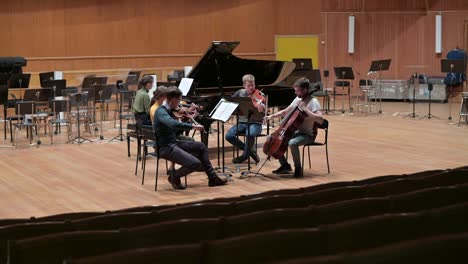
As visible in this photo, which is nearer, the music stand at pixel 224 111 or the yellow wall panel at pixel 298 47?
the music stand at pixel 224 111

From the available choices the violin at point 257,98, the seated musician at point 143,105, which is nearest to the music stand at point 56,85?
the seated musician at point 143,105

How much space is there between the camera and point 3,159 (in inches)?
428

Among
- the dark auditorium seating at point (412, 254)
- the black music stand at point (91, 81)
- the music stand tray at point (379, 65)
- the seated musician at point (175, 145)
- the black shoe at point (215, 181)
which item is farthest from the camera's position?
the music stand tray at point (379, 65)

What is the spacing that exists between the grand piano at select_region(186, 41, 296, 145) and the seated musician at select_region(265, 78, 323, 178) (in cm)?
143

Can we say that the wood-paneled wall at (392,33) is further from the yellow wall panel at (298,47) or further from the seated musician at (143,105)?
the seated musician at (143,105)

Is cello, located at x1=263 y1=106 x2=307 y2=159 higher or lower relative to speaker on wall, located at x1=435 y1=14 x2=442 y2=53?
lower

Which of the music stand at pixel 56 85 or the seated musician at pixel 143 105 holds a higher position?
the music stand at pixel 56 85

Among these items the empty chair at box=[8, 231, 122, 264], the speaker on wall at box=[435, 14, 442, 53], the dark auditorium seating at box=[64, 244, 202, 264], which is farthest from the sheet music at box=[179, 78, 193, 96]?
the speaker on wall at box=[435, 14, 442, 53]

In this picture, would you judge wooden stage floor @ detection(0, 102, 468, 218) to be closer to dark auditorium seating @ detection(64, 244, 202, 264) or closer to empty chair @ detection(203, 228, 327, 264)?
empty chair @ detection(203, 228, 327, 264)

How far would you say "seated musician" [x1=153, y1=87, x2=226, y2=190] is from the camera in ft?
26.9

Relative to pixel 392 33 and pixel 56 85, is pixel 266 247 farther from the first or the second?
pixel 392 33

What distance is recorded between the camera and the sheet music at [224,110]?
8.70 m

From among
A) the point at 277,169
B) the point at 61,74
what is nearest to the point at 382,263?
the point at 277,169

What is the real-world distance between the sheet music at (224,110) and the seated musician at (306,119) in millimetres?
503
